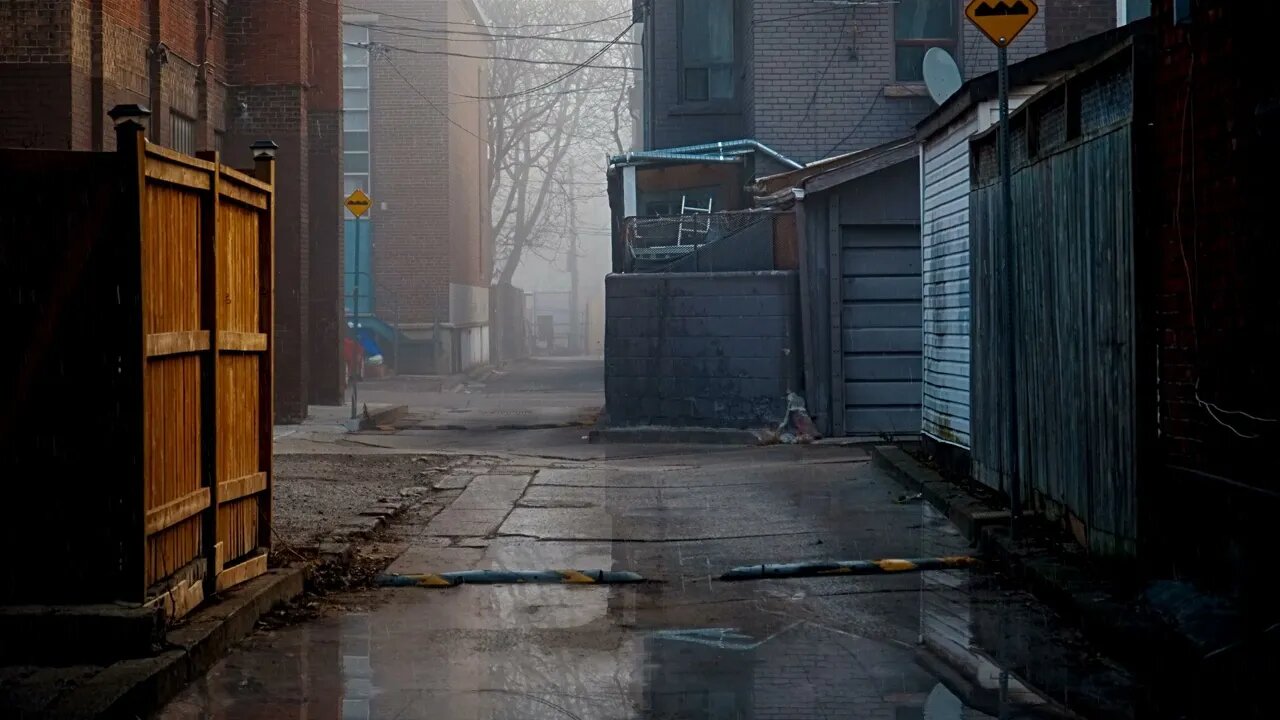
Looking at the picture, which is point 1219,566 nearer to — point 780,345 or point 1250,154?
point 1250,154

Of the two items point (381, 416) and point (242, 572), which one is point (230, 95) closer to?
point (381, 416)

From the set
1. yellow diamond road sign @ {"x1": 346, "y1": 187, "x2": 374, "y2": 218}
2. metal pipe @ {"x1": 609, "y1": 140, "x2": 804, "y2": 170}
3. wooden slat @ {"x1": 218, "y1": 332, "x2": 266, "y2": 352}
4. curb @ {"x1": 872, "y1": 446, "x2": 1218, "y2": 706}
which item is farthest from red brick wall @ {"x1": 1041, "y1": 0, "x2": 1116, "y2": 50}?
wooden slat @ {"x1": 218, "y1": 332, "x2": 266, "y2": 352}

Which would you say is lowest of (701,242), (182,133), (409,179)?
(701,242)

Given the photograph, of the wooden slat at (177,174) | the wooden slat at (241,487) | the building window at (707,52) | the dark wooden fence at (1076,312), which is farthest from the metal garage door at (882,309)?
the wooden slat at (177,174)

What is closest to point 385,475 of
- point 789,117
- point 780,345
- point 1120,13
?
point 780,345

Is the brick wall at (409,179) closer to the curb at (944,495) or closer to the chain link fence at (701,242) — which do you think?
the chain link fence at (701,242)

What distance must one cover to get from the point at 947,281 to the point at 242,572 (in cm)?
688

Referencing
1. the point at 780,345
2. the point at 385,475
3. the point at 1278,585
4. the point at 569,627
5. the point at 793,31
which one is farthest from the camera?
the point at 793,31

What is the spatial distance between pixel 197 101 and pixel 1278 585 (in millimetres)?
16688

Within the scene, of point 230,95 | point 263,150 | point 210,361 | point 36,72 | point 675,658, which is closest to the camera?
point 675,658

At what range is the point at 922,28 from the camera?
21.5 metres

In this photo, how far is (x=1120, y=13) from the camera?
21.3m

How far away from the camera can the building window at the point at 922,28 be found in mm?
21375

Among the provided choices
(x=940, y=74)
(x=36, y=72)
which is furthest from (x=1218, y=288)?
(x=940, y=74)
